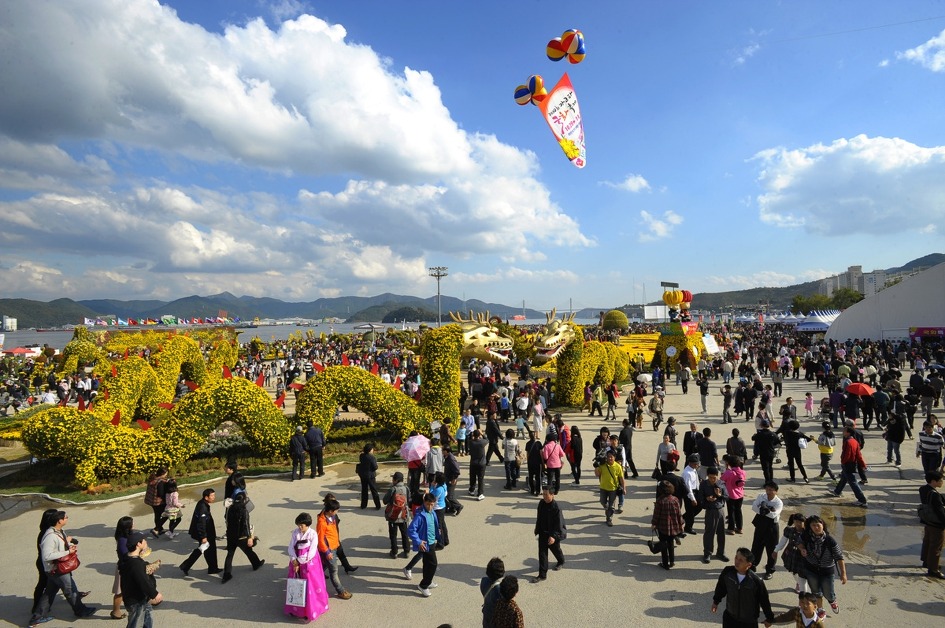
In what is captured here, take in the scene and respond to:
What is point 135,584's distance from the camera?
189 inches

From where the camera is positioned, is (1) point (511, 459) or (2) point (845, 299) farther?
(2) point (845, 299)

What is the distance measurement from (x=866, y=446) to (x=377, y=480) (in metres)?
12.4

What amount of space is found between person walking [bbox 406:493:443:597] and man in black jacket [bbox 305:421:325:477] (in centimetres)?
523

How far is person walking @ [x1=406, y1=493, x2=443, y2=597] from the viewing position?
582 cm

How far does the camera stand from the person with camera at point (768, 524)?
19.7ft

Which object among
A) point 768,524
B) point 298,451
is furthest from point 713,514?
point 298,451

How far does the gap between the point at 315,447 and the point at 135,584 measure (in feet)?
18.6

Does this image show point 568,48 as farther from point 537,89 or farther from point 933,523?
point 933,523

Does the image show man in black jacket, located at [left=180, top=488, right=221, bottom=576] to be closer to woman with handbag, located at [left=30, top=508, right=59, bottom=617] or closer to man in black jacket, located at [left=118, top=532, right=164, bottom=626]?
man in black jacket, located at [left=118, top=532, right=164, bottom=626]

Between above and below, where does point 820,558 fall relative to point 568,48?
below

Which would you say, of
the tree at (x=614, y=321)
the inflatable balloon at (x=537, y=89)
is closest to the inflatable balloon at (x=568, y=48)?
the inflatable balloon at (x=537, y=89)

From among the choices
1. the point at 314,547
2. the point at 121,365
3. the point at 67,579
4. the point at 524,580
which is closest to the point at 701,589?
the point at 524,580

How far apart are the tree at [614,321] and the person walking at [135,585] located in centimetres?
5878

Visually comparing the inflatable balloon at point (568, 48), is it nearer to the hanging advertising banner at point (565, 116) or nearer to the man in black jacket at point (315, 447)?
the hanging advertising banner at point (565, 116)
